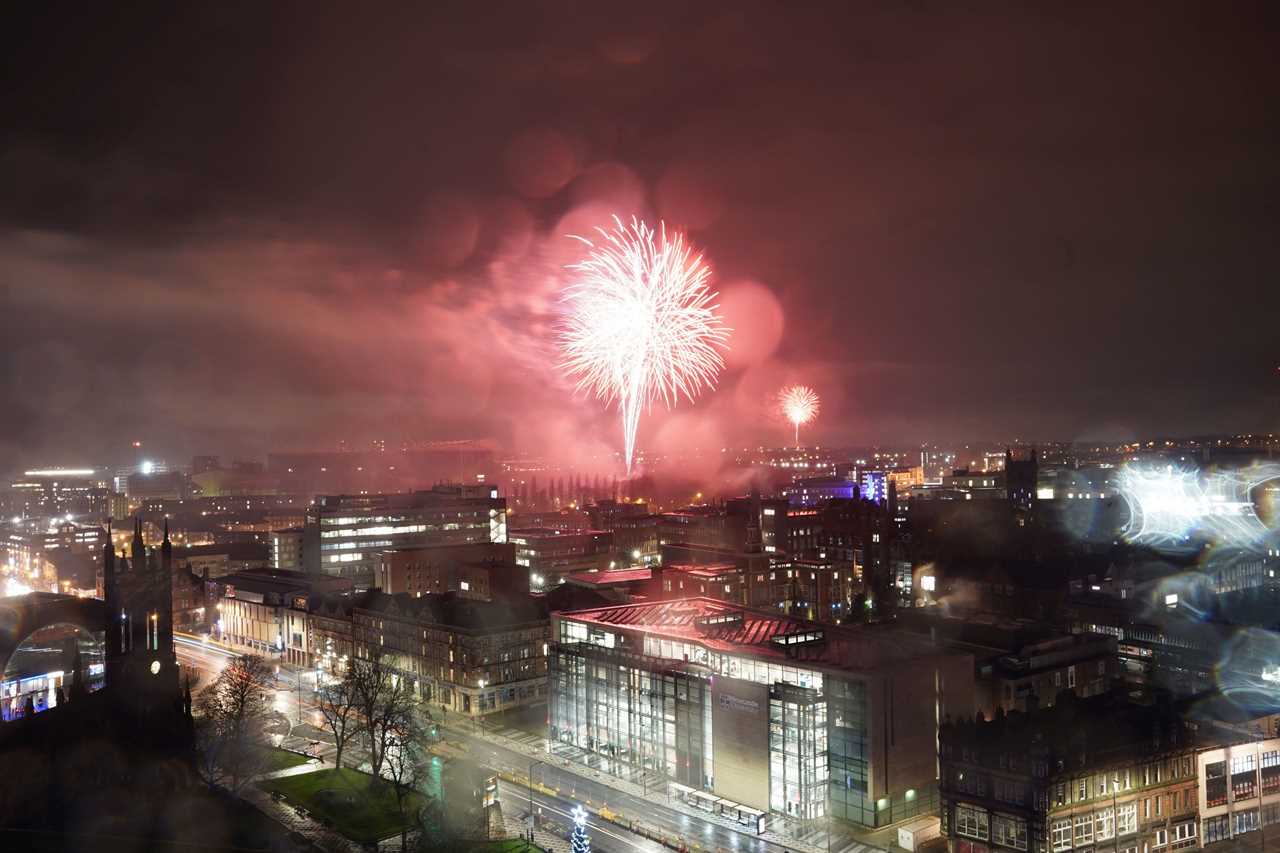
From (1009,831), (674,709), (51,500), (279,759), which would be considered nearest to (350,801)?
(279,759)

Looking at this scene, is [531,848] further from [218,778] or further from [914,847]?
[218,778]

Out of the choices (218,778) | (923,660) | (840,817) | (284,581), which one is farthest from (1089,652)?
(284,581)

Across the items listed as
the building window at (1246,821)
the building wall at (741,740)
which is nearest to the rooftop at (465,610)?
the building wall at (741,740)

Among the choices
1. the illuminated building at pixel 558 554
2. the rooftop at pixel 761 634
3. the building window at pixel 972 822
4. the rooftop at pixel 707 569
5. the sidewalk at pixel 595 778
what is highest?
the rooftop at pixel 761 634

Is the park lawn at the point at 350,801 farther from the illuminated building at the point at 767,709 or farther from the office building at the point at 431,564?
the office building at the point at 431,564

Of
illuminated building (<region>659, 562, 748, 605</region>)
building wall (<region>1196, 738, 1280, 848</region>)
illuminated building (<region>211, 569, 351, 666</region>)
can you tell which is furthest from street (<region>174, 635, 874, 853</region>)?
illuminated building (<region>659, 562, 748, 605</region>)
